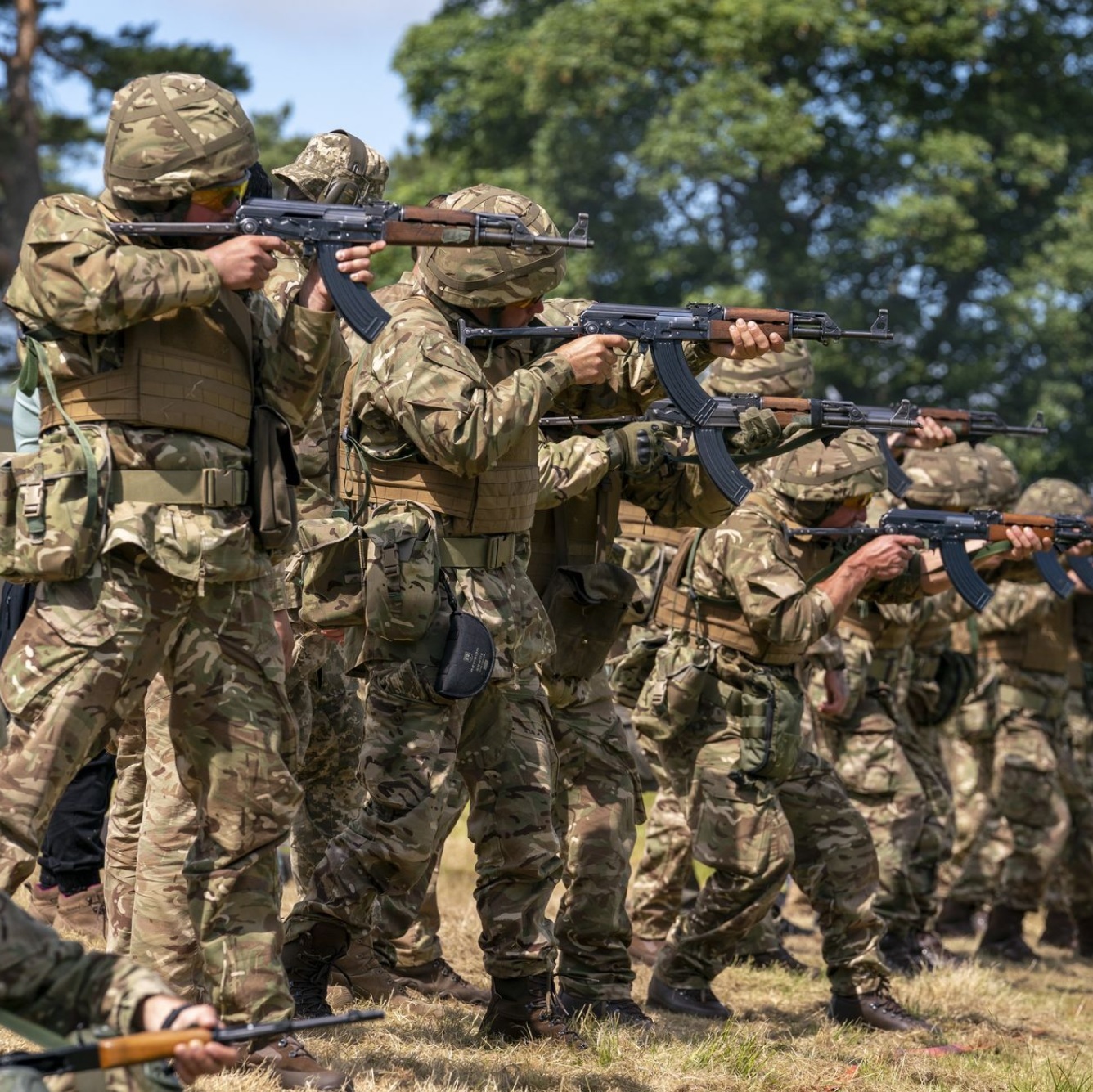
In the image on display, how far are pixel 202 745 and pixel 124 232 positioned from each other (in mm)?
1391

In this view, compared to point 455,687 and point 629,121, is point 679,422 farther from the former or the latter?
point 629,121

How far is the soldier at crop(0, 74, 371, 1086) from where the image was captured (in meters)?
4.81

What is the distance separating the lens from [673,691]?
7.72 metres

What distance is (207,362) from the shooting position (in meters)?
5.10

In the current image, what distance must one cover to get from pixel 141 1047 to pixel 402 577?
8.09ft

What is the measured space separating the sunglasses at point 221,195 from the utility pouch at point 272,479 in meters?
0.56

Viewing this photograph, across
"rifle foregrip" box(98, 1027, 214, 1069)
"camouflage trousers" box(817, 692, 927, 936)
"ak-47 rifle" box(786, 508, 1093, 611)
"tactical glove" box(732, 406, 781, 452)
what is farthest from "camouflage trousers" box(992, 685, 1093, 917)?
"rifle foregrip" box(98, 1027, 214, 1069)

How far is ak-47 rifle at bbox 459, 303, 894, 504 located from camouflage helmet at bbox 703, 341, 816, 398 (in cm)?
137

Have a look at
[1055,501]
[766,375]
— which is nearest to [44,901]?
[766,375]

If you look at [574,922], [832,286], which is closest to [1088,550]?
[574,922]

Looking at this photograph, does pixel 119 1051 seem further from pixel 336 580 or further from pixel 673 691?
pixel 673 691

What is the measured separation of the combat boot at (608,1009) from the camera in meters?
6.80

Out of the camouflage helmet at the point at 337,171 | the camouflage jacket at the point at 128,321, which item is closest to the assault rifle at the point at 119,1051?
the camouflage jacket at the point at 128,321

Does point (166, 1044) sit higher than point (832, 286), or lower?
lower
